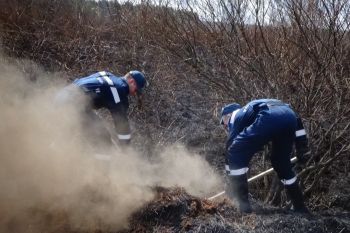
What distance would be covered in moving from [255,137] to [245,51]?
307 cm

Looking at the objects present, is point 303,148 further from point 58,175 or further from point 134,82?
point 58,175

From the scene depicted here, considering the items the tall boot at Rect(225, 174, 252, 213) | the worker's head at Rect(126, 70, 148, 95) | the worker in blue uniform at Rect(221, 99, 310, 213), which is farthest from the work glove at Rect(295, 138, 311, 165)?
the worker's head at Rect(126, 70, 148, 95)

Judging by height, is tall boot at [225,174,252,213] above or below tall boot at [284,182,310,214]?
above

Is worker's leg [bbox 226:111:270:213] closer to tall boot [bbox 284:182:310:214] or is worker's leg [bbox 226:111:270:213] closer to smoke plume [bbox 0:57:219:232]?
tall boot [bbox 284:182:310:214]

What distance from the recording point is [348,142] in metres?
6.25

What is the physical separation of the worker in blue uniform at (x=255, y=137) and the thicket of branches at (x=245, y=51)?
1154mm

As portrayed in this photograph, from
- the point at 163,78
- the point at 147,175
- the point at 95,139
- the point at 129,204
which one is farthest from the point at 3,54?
the point at 129,204

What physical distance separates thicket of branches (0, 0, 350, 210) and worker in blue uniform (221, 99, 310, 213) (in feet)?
3.79

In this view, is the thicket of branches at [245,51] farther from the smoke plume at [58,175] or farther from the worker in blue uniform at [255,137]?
the smoke plume at [58,175]

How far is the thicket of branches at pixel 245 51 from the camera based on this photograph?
616 centimetres

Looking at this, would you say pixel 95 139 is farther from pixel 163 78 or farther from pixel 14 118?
pixel 163 78

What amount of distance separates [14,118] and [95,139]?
1.37 meters

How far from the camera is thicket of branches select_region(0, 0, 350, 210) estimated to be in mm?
6164

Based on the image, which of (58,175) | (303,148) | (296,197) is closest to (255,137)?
(303,148)
